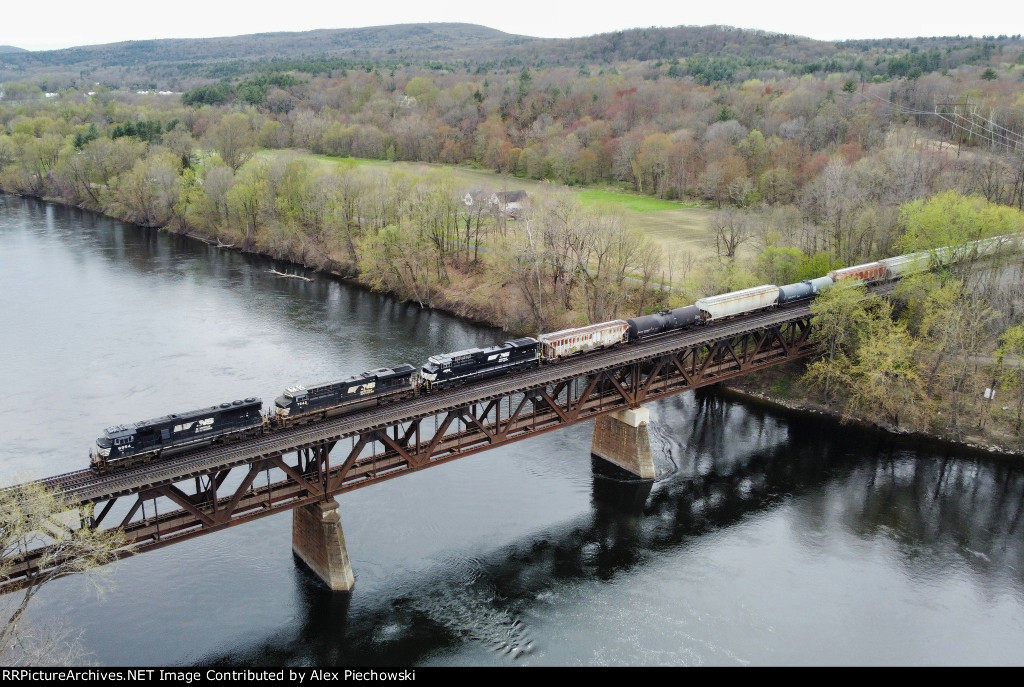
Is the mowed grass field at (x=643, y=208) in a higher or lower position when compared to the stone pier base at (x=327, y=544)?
higher

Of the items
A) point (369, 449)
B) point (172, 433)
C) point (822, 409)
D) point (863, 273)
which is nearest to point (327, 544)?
point (172, 433)

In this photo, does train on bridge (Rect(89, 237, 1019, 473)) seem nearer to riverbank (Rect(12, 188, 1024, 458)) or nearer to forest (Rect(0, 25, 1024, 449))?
forest (Rect(0, 25, 1024, 449))

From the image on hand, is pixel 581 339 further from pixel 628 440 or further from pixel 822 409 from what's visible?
pixel 822 409

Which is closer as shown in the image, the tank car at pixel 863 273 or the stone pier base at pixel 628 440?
the stone pier base at pixel 628 440

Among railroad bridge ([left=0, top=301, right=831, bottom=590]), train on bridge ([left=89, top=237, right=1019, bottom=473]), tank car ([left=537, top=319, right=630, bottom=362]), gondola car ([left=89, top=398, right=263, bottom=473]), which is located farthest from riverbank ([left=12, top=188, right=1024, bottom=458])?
gondola car ([left=89, top=398, right=263, bottom=473])

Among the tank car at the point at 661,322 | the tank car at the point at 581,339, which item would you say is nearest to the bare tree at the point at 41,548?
the tank car at the point at 581,339

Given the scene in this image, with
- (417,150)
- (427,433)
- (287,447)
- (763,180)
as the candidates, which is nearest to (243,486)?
(287,447)

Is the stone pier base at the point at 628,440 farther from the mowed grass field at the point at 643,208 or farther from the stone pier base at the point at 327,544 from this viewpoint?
the mowed grass field at the point at 643,208
